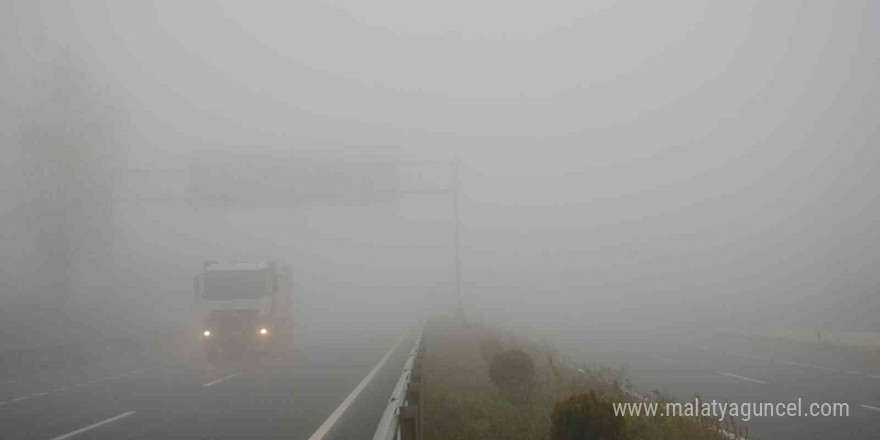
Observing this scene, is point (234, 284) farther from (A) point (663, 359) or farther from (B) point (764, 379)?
(B) point (764, 379)

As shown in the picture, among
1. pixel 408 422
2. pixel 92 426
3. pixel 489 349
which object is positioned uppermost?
pixel 408 422

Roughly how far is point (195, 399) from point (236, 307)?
9.89 metres

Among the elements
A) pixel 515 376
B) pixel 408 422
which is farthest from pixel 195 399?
pixel 408 422

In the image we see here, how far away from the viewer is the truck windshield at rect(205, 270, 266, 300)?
2420cm

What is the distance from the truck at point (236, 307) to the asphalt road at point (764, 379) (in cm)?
1275

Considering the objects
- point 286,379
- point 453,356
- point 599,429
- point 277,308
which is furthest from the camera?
point 277,308

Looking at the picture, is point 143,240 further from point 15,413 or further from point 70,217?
point 15,413

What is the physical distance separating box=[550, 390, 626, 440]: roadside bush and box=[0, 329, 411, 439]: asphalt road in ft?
11.5

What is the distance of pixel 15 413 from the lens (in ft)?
40.7

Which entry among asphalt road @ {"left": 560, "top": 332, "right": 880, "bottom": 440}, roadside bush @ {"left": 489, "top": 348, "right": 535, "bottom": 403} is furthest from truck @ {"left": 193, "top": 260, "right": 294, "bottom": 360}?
roadside bush @ {"left": 489, "top": 348, "right": 535, "bottom": 403}

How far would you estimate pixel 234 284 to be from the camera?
2441 centimetres

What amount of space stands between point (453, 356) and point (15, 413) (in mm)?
12571

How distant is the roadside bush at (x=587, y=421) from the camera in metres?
7.24

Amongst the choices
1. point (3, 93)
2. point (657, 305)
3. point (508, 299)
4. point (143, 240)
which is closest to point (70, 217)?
point (3, 93)
